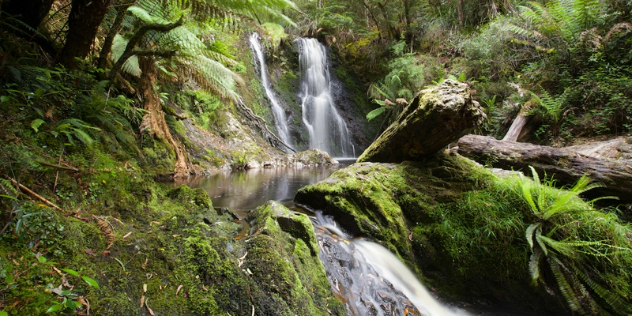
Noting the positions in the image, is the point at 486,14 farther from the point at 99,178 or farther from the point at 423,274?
the point at 99,178

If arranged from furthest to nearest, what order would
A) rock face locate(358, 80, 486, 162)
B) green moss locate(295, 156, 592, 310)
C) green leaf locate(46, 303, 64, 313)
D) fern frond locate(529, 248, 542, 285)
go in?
1. rock face locate(358, 80, 486, 162)
2. green moss locate(295, 156, 592, 310)
3. fern frond locate(529, 248, 542, 285)
4. green leaf locate(46, 303, 64, 313)

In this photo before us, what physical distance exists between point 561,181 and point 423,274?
277 cm

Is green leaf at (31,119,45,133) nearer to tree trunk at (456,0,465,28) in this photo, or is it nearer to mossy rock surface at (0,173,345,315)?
mossy rock surface at (0,173,345,315)

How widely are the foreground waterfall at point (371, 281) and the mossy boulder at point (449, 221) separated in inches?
7.1

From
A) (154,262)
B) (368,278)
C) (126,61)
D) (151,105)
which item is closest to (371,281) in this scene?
(368,278)

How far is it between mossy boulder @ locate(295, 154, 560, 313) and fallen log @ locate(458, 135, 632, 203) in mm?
1035

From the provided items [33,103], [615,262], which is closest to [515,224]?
[615,262]

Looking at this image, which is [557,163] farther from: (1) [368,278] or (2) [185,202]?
(2) [185,202]

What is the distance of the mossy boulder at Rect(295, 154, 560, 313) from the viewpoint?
2549mm

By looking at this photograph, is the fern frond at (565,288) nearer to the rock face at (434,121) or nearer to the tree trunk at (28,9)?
the rock face at (434,121)

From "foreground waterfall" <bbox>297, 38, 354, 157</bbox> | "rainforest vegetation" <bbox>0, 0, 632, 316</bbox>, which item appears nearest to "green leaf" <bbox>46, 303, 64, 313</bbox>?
"rainforest vegetation" <bbox>0, 0, 632, 316</bbox>

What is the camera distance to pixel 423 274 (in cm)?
271

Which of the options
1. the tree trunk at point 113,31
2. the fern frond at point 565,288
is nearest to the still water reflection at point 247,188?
the tree trunk at point 113,31

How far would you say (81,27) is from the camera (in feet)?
8.11
